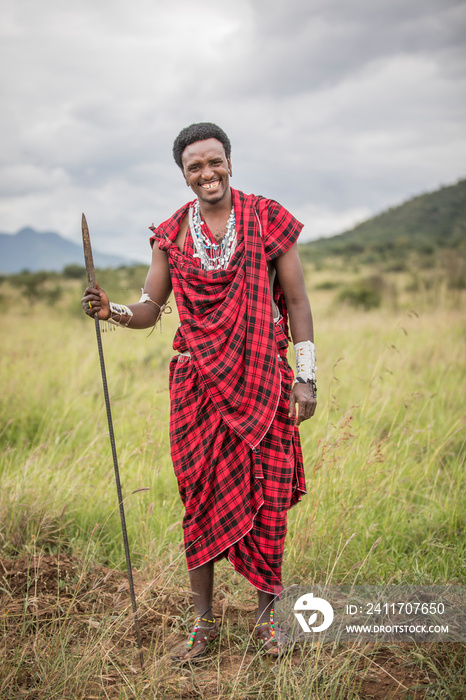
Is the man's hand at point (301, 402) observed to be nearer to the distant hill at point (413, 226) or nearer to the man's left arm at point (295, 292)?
the man's left arm at point (295, 292)

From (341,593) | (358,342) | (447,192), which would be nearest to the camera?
(341,593)

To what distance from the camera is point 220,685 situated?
6.66ft

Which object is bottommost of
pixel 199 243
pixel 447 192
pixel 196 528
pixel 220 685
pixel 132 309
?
pixel 220 685

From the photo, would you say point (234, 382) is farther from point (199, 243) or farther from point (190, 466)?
point (199, 243)

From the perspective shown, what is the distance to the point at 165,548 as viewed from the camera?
2885 millimetres

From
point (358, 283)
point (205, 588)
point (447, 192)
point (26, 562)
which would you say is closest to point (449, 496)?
point (205, 588)

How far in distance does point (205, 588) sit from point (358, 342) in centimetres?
566

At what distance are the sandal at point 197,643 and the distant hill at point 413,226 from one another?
38773mm

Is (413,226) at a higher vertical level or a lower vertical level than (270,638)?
higher

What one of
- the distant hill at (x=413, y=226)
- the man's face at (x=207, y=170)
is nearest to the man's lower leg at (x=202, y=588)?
the man's face at (x=207, y=170)

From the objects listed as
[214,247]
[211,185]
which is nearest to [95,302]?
[214,247]

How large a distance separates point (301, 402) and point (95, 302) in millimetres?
953

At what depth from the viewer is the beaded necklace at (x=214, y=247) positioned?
2.30 metres

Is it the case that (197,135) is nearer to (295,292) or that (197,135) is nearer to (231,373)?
(295,292)
